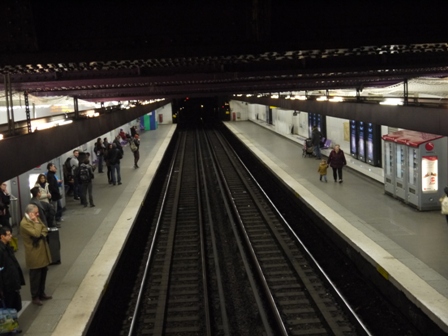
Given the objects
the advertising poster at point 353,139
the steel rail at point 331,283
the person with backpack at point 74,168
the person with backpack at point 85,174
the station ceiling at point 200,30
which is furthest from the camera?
the advertising poster at point 353,139

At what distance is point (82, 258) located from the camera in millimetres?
9500

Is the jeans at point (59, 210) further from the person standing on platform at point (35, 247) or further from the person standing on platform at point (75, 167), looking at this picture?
the person standing on platform at point (35, 247)

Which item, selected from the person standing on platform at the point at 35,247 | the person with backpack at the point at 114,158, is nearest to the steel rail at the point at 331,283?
the person standing on platform at the point at 35,247

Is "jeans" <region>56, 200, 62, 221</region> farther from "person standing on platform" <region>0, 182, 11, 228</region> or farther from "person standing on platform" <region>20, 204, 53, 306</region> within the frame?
"person standing on platform" <region>20, 204, 53, 306</region>

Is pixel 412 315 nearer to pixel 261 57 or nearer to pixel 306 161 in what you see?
pixel 261 57

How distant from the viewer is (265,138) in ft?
116

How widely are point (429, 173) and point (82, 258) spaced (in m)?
7.44

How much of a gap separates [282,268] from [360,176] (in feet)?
28.0

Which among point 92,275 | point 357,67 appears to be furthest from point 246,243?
point 357,67

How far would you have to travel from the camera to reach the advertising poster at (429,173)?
11.9 meters

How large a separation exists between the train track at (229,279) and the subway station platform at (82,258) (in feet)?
2.33

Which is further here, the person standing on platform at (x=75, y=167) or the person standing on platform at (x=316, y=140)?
the person standing on platform at (x=316, y=140)

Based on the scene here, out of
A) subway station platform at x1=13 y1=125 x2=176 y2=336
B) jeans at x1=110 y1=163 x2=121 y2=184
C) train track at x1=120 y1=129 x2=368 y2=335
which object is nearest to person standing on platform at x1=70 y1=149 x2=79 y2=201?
subway station platform at x1=13 y1=125 x2=176 y2=336

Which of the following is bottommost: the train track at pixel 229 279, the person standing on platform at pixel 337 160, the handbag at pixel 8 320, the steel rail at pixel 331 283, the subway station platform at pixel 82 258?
the train track at pixel 229 279
